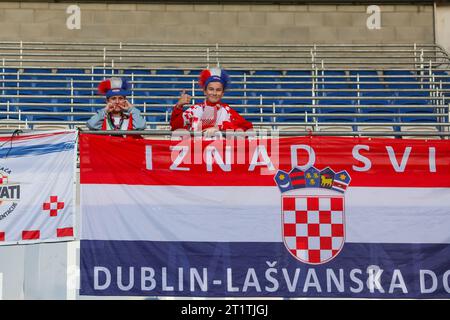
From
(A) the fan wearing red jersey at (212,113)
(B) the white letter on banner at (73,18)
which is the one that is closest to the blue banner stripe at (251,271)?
(A) the fan wearing red jersey at (212,113)

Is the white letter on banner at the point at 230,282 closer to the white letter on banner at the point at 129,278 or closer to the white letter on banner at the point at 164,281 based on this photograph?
the white letter on banner at the point at 164,281

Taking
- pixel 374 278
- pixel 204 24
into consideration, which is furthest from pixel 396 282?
pixel 204 24

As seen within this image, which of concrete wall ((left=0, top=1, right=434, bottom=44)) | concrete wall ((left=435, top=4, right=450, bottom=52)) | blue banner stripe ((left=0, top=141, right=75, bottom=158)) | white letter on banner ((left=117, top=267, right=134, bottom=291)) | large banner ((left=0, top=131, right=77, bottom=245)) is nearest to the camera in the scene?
white letter on banner ((left=117, top=267, right=134, bottom=291))

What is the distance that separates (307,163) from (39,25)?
391 inches

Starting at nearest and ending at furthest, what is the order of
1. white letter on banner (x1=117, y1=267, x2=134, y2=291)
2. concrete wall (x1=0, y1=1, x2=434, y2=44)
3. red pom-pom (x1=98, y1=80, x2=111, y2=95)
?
white letter on banner (x1=117, y1=267, x2=134, y2=291) < red pom-pom (x1=98, y1=80, x2=111, y2=95) < concrete wall (x1=0, y1=1, x2=434, y2=44)

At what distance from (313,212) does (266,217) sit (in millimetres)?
356

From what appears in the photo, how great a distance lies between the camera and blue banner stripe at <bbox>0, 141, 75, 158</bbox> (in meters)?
6.91

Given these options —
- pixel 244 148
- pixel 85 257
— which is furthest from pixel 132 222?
pixel 244 148

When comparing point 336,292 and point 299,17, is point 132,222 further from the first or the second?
point 299,17

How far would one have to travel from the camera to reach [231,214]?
269 inches

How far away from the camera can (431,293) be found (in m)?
6.68

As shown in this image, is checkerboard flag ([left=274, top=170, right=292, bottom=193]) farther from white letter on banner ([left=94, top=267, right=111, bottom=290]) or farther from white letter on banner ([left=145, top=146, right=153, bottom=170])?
white letter on banner ([left=94, top=267, right=111, bottom=290])

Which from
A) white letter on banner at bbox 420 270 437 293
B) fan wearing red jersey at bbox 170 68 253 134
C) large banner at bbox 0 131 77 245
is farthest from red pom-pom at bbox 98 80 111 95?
white letter on banner at bbox 420 270 437 293

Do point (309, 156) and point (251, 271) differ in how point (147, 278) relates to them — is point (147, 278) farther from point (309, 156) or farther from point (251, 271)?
point (309, 156)
